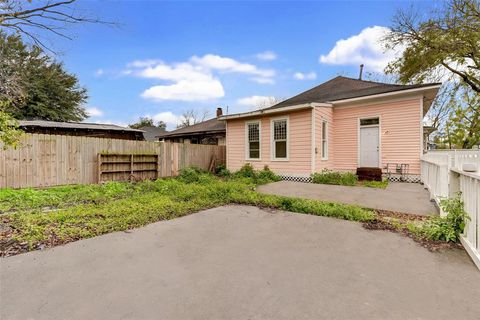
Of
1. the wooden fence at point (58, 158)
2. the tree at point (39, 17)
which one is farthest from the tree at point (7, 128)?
the tree at point (39, 17)

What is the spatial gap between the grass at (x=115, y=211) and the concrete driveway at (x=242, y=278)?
44 centimetres

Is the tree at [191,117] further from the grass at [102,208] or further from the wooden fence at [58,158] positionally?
the grass at [102,208]

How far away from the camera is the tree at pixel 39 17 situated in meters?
6.10

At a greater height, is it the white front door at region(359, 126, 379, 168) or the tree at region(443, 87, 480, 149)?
the tree at region(443, 87, 480, 149)

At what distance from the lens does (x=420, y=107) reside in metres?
8.76

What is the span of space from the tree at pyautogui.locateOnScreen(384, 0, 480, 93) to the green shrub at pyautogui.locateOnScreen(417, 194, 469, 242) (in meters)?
13.3

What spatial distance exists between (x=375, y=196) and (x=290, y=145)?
4.13 metres

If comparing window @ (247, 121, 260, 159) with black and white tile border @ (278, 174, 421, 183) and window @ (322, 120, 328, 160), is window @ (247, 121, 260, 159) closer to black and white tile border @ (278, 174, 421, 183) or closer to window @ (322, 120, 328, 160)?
black and white tile border @ (278, 174, 421, 183)

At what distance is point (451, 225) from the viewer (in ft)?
11.4

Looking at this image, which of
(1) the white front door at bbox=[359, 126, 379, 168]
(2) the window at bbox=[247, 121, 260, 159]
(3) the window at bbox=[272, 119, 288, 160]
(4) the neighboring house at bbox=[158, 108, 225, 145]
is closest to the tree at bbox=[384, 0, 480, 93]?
(1) the white front door at bbox=[359, 126, 379, 168]

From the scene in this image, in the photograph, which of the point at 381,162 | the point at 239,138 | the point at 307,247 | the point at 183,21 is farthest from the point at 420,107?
the point at 183,21

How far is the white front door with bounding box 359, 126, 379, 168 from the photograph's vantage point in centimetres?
991

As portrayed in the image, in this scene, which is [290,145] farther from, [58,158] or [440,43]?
[440,43]

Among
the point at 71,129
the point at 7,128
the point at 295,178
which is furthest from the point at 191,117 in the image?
the point at 7,128
